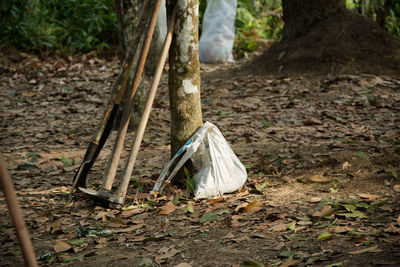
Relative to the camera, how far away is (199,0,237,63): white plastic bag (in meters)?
7.09

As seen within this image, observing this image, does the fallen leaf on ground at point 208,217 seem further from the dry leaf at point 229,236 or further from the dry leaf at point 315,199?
the dry leaf at point 315,199

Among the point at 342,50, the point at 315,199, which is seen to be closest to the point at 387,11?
the point at 342,50

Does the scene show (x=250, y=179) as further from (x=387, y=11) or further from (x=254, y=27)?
(x=254, y=27)

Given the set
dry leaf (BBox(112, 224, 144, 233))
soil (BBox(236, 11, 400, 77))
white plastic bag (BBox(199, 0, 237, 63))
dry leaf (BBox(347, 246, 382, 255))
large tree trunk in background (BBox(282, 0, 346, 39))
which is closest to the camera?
dry leaf (BBox(347, 246, 382, 255))

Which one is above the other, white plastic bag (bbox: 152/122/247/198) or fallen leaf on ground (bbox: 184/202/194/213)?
white plastic bag (bbox: 152/122/247/198)

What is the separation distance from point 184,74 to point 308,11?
3.57 m

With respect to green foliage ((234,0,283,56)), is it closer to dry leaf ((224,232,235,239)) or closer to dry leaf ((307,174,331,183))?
dry leaf ((307,174,331,183))

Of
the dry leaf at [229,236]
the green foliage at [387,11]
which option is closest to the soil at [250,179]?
the dry leaf at [229,236]

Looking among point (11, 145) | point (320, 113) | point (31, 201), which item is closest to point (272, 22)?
point (320, 113)

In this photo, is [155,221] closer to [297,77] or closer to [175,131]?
[175,131]

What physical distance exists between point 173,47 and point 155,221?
1038mm

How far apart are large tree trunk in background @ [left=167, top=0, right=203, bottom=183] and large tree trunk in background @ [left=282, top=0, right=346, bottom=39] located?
11.2 ft

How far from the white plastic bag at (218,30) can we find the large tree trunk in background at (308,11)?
150cm

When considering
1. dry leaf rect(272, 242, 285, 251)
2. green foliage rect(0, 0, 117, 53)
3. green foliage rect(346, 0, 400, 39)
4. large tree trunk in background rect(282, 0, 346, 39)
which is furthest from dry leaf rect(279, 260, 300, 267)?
green foliage rect(0, 0, 117, 53)
